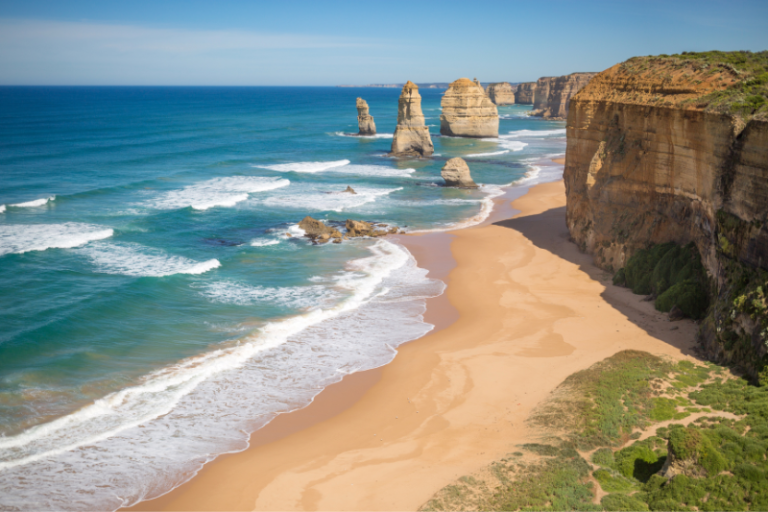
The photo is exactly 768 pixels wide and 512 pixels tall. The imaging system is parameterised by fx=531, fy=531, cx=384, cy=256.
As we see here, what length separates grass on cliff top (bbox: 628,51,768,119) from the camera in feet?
50.9

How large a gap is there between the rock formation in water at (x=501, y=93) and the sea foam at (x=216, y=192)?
12131cm

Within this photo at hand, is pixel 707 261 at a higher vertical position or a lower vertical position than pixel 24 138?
lower

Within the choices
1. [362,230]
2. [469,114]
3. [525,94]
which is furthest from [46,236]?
[525,94]

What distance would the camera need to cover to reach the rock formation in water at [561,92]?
10656cm

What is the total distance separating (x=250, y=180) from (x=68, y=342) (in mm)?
31770

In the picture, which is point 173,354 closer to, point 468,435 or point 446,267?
point 468,435

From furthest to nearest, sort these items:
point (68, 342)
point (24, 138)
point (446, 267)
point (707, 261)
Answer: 1. point (24, 138)
2. point (446, 267)
3. point (68, 342)
4. point (707, 261)

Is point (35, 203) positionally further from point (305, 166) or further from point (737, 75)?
point (737, 75)

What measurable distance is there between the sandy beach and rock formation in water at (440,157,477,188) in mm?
21588

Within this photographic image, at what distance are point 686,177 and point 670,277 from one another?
3.59 metres

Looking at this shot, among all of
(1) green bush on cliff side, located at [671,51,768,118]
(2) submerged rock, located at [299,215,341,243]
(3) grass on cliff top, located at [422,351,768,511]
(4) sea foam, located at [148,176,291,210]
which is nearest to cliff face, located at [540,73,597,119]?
(4) sea foam, located at [148,176,291,210]

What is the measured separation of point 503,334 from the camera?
1911 cm

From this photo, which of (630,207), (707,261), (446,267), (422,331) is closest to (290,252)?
(446,267)

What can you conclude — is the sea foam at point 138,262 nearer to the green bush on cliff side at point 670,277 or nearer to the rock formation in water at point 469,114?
the green bush on cliff side at point 670,277
